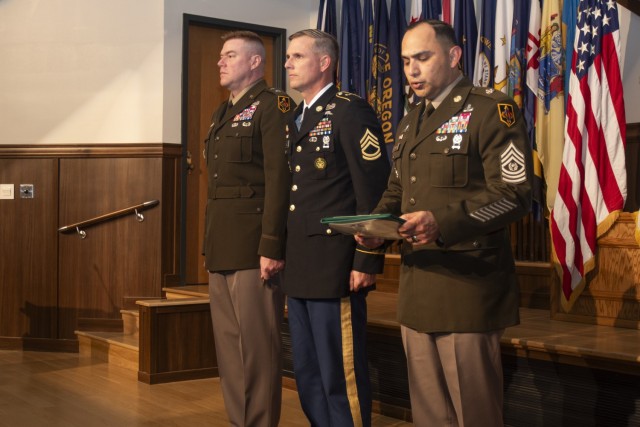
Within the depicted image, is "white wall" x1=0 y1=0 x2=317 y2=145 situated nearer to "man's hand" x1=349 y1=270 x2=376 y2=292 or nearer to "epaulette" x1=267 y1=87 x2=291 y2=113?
"epaulette" x1=267 y1=87 x2=291 y2=113

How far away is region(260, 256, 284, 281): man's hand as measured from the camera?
3.01 metres

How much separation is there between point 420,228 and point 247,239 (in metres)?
1.22

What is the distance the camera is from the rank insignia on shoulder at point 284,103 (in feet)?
10.4

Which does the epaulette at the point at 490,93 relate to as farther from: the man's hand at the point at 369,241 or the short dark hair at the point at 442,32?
the man's hand at the point at 369,241

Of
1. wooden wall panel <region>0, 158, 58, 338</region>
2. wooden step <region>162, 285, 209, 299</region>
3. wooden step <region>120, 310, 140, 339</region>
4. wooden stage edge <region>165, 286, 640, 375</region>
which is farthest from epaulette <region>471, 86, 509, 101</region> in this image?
wooden wall panel <region>0, 158, 58, 338</region>

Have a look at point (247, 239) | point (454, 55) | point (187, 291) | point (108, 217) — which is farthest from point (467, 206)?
point (108, 217)

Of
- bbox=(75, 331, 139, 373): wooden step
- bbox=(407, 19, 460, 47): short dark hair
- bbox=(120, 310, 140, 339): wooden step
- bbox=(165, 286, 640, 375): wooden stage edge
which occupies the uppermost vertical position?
bbox=(407, 19, 460, 47): short dark hair

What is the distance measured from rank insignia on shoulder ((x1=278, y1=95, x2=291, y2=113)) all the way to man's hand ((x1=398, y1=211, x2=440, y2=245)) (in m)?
1.22

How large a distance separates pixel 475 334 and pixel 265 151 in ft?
3.97

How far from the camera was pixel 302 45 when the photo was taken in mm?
Result: 2881

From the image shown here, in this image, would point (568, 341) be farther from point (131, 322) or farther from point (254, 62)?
point (131, 322)

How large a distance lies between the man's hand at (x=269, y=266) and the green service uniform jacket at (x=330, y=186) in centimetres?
10

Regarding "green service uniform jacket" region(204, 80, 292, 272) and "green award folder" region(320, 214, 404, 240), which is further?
"green service uniform jacket" region(204, 80, 292, 272)

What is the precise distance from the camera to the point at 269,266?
3006mm
